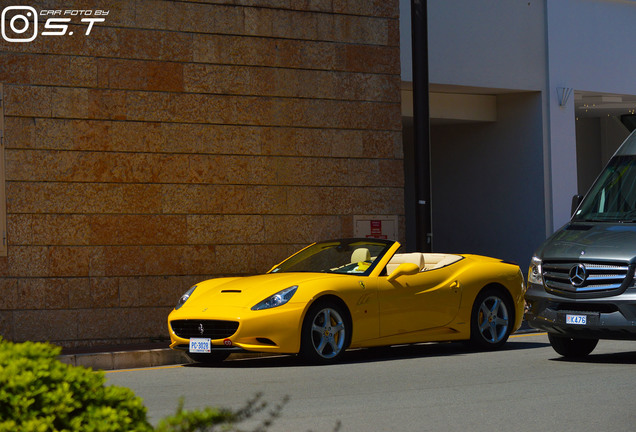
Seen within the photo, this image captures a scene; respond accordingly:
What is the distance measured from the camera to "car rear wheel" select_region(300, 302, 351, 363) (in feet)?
34.7

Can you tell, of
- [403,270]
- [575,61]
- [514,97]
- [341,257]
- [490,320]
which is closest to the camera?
[403,270]

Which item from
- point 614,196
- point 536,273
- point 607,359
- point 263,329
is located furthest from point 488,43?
point 263,329

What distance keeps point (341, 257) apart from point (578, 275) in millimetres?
2777

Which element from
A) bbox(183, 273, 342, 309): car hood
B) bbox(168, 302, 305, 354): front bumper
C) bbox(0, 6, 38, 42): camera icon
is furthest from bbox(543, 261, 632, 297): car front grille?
bbox(0, 6, 38, 42): camera icon

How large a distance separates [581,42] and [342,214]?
7.33 m

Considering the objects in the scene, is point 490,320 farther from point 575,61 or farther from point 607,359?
point 575,61

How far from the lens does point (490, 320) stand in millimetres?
12227

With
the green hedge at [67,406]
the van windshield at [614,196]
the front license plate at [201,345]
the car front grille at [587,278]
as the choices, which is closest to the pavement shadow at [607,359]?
the car front grille at [587,278]

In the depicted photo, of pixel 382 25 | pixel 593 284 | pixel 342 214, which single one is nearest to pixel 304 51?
pixel 382 25

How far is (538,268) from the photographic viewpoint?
10.8 metres

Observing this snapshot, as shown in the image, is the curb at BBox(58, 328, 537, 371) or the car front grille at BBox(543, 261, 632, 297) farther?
the curb at BBox(58, 328, 537, 371)

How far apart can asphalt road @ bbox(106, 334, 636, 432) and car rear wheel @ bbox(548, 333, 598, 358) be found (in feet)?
0.38

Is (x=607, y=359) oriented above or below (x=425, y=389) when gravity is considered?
below

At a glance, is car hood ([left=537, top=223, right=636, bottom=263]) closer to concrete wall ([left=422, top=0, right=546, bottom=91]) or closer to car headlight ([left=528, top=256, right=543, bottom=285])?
car headlight ([left=528, top=256, right=543, bottom=285])
